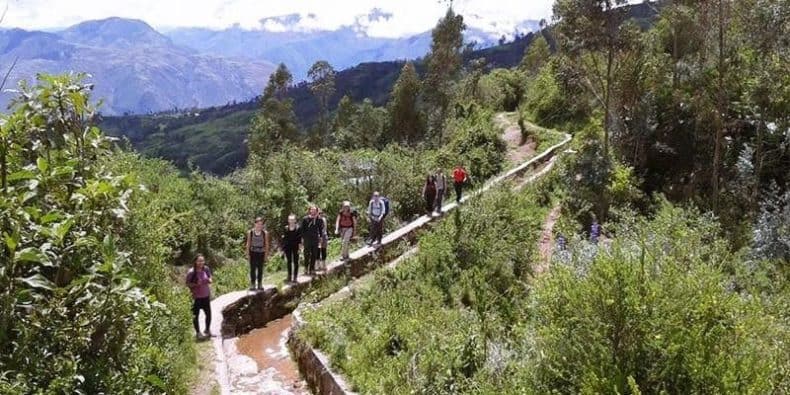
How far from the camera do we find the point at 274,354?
38.0 feet

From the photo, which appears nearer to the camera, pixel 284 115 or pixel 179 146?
pixel 284 115

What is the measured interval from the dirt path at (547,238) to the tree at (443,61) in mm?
25128

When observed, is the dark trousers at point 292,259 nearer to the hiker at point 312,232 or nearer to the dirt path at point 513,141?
the hiker at point 312,232

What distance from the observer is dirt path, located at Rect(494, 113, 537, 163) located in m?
31.6

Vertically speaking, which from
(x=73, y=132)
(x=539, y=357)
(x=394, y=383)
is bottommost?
(x=394, y=383)

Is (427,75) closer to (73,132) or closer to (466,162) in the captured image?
(466,162)

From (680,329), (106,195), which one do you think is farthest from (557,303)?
(106,195)

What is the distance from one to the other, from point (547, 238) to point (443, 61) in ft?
99.8

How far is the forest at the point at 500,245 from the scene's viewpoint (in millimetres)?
4688

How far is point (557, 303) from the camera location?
614 cm

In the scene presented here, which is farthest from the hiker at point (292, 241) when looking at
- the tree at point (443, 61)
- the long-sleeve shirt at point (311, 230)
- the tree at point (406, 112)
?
the tree at point (406, 112)

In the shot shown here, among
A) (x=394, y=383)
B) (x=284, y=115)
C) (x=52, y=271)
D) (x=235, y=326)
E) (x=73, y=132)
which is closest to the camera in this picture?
(x=52, y=271)

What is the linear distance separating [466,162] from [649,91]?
27.2 ft

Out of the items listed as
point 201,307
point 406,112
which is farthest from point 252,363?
point 406,112
